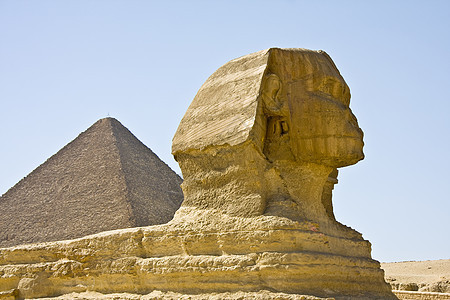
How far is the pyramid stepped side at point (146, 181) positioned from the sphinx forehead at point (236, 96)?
4848 cm

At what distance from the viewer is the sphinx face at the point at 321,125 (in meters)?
7.43

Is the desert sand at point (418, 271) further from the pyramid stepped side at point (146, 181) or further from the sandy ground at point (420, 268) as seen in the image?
the pyramid stepped side at point (146, 181)

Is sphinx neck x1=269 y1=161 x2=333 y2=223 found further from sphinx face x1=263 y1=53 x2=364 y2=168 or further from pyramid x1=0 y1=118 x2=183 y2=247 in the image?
pyramid x1=0 y1=118 x2=183 y2=247

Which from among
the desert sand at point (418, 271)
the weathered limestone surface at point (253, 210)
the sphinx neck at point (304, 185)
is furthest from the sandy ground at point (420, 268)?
the weathered limestone surface at point (253, 210)

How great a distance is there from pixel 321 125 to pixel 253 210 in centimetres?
113

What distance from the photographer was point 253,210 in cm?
706

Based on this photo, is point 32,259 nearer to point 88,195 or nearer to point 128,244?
point 128,244

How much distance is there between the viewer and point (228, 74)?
26.0 feet

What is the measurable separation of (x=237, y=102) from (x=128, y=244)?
6.07 feet

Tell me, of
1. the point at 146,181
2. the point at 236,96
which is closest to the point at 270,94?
the point at 236,96

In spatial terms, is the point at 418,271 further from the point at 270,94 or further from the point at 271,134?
the point at 270,94

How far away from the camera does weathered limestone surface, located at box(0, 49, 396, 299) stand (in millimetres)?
6820

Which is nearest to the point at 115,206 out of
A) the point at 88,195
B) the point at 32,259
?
the point at 88,195

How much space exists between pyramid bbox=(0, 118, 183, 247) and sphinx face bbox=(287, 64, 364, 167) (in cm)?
4899
